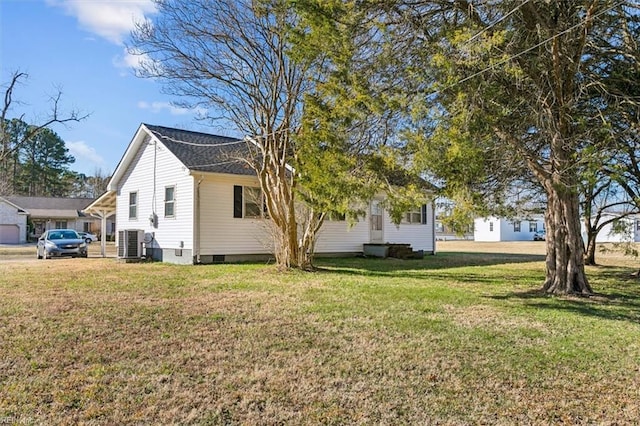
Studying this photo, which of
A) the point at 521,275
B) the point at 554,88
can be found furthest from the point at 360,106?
the point at 521,275

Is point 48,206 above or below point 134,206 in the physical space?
above

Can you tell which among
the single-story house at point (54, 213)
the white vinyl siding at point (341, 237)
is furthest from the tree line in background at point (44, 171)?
the white vinyl siding at point (341, 237)

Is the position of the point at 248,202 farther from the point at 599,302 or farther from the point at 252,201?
the point at 599,302

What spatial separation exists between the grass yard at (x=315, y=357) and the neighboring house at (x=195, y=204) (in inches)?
257

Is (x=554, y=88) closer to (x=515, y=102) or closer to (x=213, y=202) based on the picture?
(x=515, y=102)

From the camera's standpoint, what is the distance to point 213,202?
15.6 m

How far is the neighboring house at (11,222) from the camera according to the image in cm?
3834

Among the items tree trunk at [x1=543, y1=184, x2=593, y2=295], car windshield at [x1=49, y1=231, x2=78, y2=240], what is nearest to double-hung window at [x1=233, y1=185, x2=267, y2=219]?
car windshield at [x1=49, y1=231, x2=78, y2=240]

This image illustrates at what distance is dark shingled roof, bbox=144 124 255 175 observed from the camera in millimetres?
15516

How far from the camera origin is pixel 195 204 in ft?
49.6

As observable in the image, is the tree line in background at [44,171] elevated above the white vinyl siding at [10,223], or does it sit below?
above

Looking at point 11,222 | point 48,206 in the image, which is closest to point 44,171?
point 48,206

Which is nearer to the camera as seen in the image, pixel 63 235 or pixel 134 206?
pixel 134 206

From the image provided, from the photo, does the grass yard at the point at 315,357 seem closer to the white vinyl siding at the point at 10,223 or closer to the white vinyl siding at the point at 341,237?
the white vinyl siding at the point at 341,237
